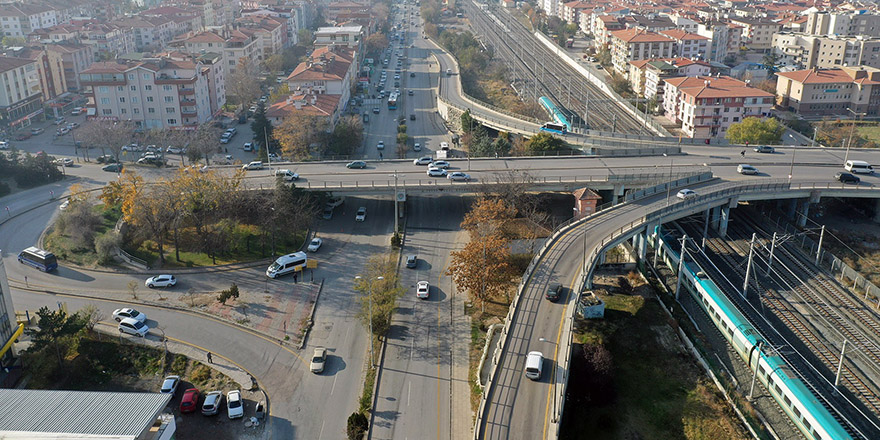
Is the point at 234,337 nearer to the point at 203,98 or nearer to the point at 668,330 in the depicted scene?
the point at 668,330

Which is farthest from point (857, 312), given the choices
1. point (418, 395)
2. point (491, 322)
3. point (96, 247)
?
point (96, 247)

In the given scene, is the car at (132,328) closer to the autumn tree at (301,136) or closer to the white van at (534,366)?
the white van at (534,366)

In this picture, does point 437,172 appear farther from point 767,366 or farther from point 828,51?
point 828,51

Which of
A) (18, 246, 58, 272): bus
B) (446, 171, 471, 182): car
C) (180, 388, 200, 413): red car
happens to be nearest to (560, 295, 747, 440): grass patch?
(180, 388, 200, 413): red car

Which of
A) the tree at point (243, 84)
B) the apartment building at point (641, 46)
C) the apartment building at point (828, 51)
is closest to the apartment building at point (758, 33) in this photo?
the apartment building at point (828, 51)

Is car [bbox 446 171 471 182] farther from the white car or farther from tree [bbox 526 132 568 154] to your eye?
tree [bbox 526 132 568 154]

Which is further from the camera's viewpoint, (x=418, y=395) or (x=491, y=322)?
(x=491, y=322)

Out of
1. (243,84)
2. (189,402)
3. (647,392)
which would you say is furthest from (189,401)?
(243,84)

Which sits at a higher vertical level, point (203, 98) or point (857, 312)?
point (203, 98)
